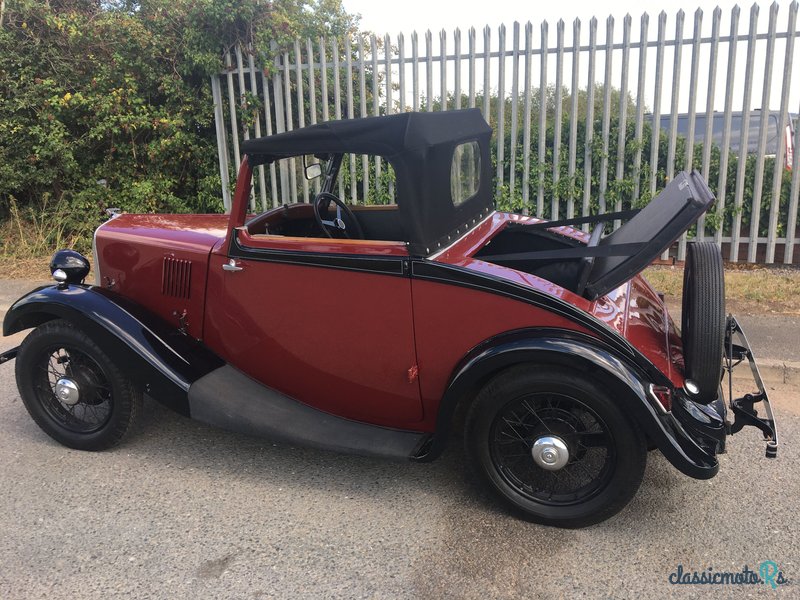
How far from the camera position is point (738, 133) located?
6.73 meters

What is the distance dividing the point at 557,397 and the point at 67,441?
2.67 meters

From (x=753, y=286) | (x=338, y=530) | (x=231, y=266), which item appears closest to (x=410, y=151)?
(x=231, y=266)

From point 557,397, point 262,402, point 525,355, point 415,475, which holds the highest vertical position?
point 525,355

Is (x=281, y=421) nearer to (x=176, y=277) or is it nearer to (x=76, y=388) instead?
(x=176, y=277)

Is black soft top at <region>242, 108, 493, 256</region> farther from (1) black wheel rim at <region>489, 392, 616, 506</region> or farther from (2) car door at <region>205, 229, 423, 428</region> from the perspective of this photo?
(1) black wheel rim at <region>489, 392, 616, 506</region>

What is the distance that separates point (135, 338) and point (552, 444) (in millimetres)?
2147

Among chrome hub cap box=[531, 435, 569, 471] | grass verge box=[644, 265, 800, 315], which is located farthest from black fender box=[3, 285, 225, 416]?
grass verge box=[644, 265, 800, 315]

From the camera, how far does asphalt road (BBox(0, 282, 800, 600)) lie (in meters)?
2.37

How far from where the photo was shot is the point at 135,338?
3.18 meters

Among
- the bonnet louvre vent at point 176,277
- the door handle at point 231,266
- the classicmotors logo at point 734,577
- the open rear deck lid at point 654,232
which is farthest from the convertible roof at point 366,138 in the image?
the classicmotors logo at point 734,577

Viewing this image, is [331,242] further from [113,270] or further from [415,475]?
[113,270]

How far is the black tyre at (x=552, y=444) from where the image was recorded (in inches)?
98.3

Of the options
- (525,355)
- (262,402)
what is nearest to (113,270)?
(262,402)

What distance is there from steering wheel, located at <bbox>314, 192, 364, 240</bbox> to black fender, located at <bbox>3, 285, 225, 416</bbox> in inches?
37.8
